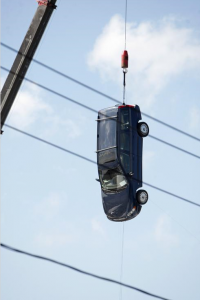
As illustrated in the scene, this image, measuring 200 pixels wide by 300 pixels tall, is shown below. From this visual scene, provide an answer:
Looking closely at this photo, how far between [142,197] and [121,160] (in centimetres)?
154

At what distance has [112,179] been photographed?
A: 16969 millimetres

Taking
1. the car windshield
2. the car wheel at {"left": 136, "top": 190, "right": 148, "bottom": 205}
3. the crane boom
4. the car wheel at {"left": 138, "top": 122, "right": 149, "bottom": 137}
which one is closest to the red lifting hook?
the car wheel at {"left": 138, "top": 122, "right": 149, "bottom": 137}

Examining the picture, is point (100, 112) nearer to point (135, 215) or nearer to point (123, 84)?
point (123, 84)

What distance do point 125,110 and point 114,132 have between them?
0.86 metres

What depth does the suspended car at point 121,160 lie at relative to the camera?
16.6m

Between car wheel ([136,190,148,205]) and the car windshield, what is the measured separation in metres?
0.62

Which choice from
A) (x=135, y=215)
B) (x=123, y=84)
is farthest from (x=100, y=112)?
(x=135, y=215)

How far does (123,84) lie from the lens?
1570 cm

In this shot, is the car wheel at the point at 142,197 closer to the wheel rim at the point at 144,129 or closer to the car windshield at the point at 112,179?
the car windshield at the point at 112,179

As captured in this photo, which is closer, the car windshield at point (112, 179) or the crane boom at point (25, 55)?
the crane boom at point (25, 55)

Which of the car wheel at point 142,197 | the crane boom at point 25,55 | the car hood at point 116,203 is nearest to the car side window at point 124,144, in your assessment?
the car hood at point 116,203

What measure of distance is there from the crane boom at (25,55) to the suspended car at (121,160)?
A: 26.4 ft

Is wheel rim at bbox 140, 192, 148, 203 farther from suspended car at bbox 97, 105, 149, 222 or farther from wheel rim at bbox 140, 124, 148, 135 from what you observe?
wheel rim at bbox 140, 124, 148, 135

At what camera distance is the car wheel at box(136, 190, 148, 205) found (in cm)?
1706
